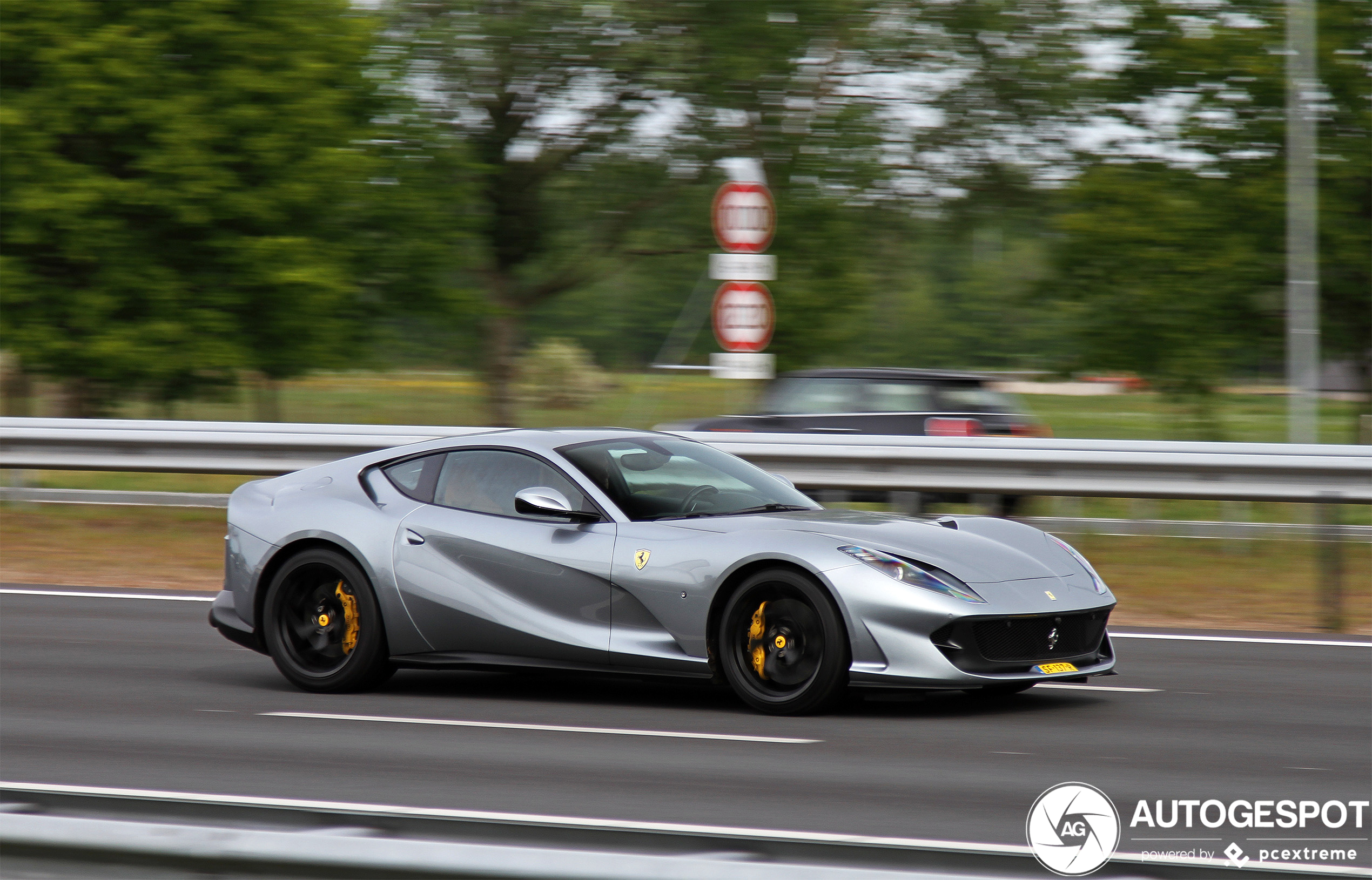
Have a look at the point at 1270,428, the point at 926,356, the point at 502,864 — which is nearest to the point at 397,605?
the point at 502,864

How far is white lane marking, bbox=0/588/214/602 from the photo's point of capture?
1140 cm

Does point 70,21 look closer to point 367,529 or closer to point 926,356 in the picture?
point 926,356

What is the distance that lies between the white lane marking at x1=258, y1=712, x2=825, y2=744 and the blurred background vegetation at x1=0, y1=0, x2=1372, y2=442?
14.3 meters

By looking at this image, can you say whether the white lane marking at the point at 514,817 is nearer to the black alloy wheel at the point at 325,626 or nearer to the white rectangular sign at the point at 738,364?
the black alloy wheel at the point at 325,626

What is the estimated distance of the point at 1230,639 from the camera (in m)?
9.55

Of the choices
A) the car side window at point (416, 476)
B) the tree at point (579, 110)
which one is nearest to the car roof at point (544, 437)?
the car side window at point (416, 476)

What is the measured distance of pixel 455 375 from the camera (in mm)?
25938

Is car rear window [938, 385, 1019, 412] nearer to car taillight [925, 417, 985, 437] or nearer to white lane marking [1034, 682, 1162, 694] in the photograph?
car taillight [925, 417, 985, 437]

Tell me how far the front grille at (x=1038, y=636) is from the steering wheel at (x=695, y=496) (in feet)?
5.04

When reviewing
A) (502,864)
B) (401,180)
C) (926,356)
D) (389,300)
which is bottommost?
(926,356)

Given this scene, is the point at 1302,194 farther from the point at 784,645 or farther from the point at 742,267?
the point at 784,645

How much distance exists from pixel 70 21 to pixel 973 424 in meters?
13.0

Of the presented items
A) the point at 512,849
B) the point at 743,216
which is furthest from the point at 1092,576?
the point at 743,216

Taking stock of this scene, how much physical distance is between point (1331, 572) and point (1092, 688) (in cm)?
303
